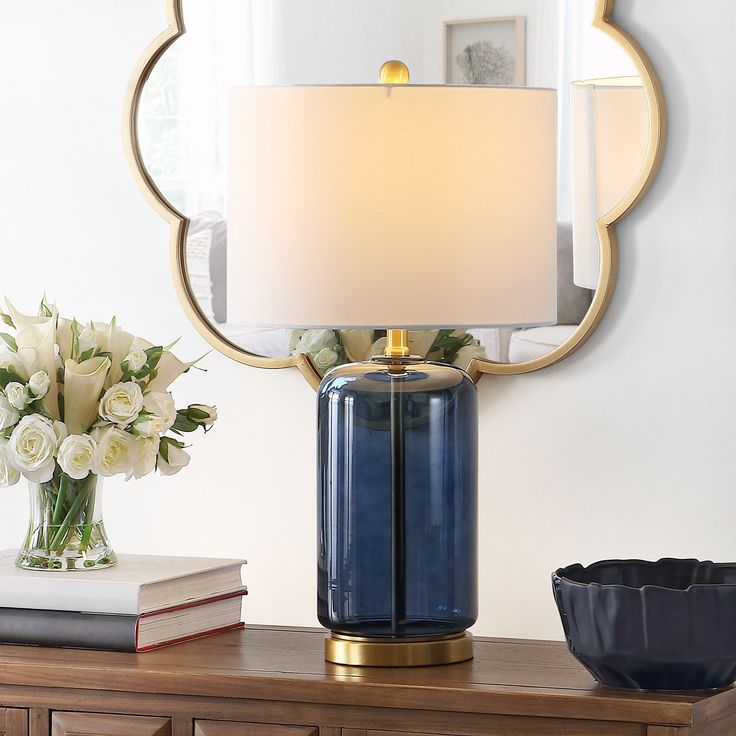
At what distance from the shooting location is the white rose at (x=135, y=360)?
1.79 metres

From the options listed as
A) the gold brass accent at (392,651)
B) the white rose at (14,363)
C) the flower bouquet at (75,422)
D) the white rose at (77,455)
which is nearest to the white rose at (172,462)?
the flower bouquet at (75,422)

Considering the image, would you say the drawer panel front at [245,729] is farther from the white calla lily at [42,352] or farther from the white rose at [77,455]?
the white calla lily at [42,352]

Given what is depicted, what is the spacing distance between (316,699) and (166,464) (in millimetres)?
432

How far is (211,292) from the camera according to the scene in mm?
2104

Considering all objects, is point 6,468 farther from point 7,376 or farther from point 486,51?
point 486,51

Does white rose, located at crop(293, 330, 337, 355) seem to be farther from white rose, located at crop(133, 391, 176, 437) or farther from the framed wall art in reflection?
the framed wall art in reflection

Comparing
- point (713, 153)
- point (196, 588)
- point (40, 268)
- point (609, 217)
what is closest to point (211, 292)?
point (40, 268)

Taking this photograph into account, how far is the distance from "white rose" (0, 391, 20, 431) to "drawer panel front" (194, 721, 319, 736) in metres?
0.46

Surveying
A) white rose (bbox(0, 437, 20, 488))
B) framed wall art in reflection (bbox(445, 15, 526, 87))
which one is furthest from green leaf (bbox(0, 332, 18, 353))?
framed wall art in reflection (bbox(445, 15, 526, 87))

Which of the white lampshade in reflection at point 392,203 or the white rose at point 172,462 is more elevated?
the white lampshade in reflection at point 392,203

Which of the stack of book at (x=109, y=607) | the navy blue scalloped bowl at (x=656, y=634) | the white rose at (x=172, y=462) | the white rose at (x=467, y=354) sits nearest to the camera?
the navy blue scalloped bowl at (x=656, y=634)

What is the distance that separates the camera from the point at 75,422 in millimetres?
1783

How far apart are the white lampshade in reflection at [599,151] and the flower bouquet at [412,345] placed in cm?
19

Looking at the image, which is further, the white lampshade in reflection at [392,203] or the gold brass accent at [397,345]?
the gold brass accent at [397,345]
